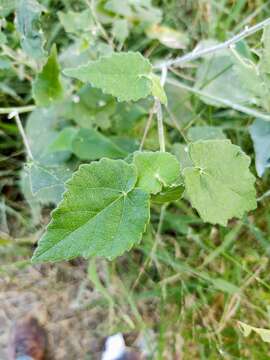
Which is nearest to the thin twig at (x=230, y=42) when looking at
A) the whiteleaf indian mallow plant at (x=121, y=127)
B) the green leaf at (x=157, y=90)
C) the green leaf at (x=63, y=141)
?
the whiteleaf indian mallow plant at (x=121, y=127)

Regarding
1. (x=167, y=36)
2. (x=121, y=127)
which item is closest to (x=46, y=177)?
(x=121, y=127)

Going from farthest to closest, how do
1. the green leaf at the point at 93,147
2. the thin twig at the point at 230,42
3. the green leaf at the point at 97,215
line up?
the green leaf at the point at 93,147 < the thin twig at the point at 230,42 < the green leaf at the point at 97,215

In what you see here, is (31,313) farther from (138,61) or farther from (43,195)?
(138,61)

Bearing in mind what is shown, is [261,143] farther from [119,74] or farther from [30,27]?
[30,27]

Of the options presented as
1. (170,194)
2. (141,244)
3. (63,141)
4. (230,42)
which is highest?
(230,42)

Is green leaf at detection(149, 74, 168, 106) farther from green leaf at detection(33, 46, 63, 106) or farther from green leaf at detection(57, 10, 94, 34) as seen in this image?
green leaf at detection(57, 10, 94, 34)

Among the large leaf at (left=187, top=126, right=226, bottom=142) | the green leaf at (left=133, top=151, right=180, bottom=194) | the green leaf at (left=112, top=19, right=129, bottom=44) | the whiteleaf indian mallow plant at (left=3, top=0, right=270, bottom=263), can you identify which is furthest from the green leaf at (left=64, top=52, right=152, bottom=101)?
the green leaf at (left=112, top=19, right=129, bottom=44)

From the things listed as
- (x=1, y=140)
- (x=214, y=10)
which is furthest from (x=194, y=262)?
(x=214, y=10)

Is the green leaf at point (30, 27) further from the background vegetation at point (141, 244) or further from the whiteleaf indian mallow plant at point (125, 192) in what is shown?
the whiteleaf indian mallow plant at point (125, 192)
